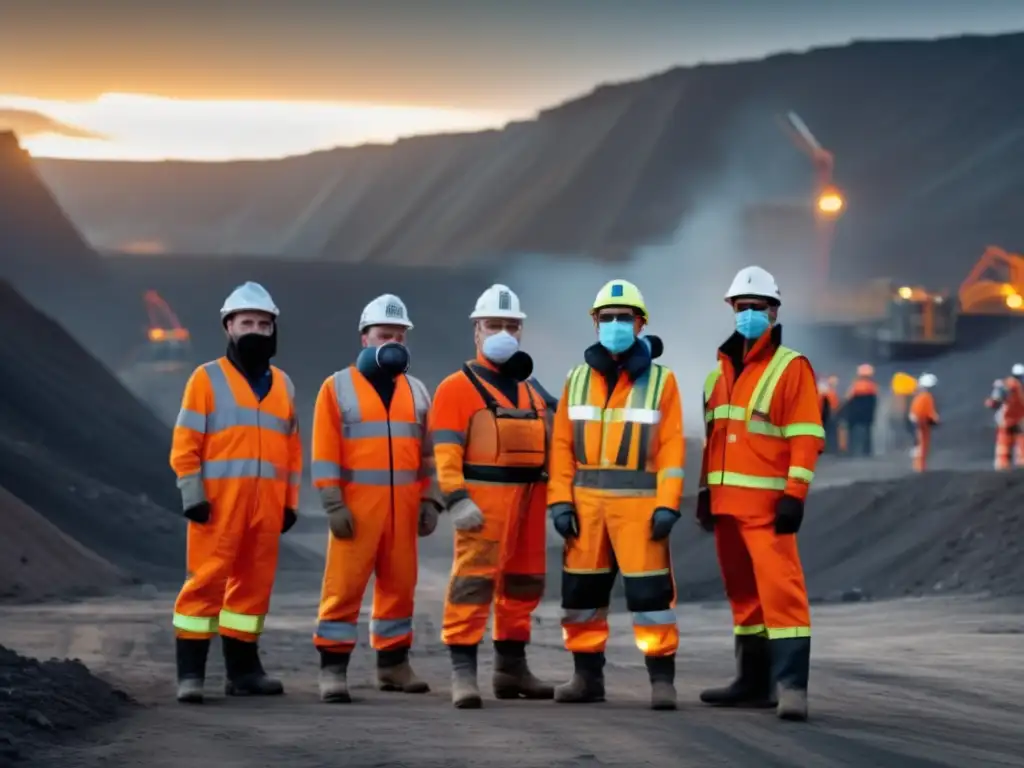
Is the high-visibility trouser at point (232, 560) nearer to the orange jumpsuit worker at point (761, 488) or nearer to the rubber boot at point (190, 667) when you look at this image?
the rubber boot at point (190, 667)

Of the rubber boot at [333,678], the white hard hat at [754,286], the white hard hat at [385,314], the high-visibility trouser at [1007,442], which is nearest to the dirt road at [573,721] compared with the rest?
the rubber boot at [333,678]

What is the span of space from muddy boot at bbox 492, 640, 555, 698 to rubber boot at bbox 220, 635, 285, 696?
1268 mm

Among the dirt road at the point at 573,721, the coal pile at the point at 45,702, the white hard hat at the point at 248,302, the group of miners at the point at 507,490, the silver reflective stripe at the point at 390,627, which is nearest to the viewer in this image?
the dirt road at the point at 573,721

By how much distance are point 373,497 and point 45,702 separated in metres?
2.14

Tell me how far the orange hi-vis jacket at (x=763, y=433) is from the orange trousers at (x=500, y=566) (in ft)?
3.51

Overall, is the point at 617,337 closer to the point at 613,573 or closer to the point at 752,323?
the point at 752,323

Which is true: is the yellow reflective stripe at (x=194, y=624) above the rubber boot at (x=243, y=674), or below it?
above

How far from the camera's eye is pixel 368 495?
9609mm

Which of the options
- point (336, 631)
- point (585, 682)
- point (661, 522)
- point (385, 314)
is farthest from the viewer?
point (385, 314)

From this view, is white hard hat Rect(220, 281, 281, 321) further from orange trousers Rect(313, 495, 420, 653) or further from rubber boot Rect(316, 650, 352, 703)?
rubber boot Rect(316, 650, 352, 703)

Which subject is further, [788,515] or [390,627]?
[390,627]

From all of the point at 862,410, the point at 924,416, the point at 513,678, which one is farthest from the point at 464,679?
the point at 862,410

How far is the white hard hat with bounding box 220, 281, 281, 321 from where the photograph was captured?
31.8 ft

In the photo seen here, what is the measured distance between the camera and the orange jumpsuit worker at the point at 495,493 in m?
9.35
